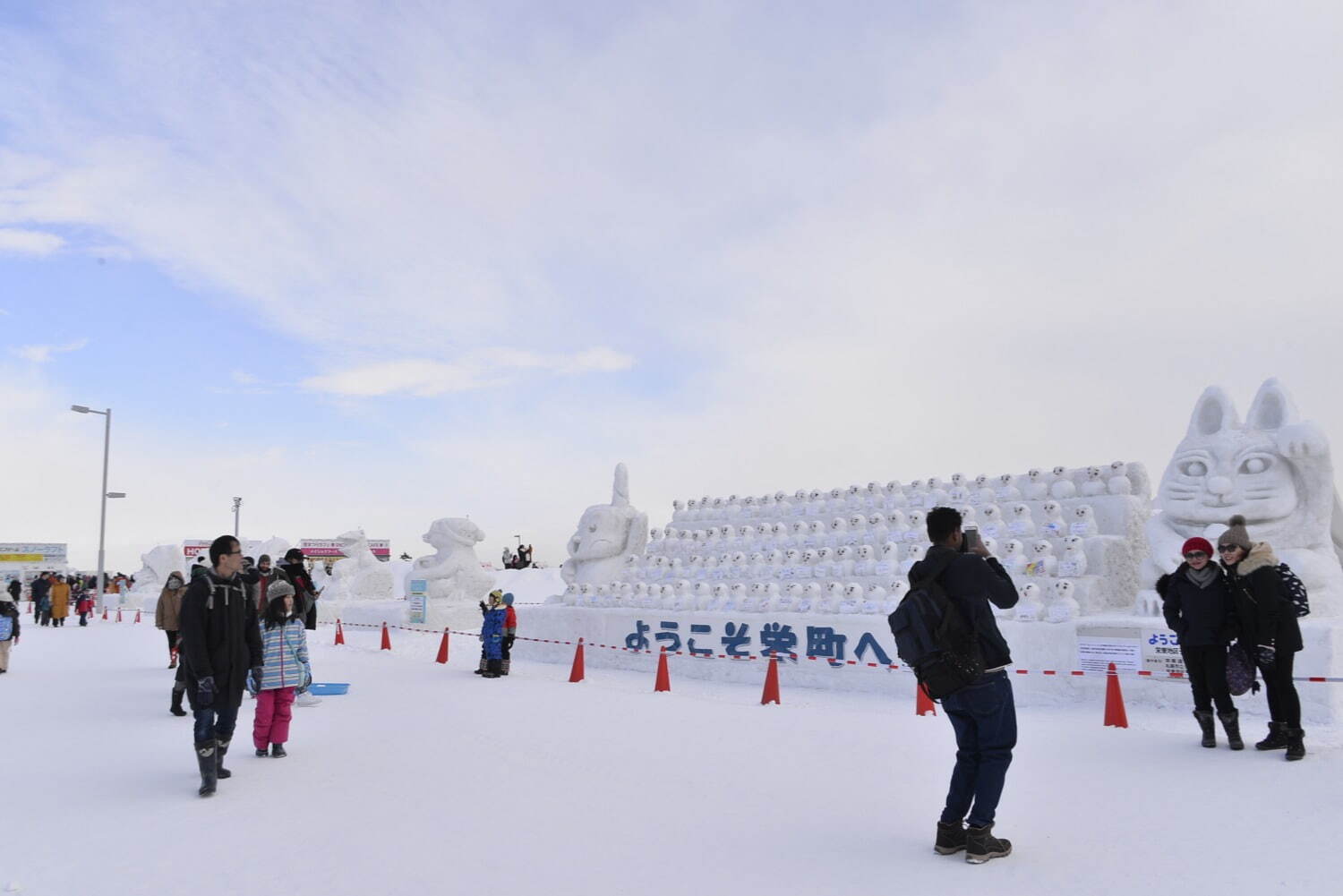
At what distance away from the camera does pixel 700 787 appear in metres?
5.70

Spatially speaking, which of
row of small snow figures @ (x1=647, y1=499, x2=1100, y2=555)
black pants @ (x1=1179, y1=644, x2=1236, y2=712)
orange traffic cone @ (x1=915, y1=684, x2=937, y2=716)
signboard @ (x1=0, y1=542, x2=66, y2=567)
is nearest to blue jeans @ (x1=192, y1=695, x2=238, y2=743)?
orange traffic cone @ (x1=915, y1=684, x2=937, y2=716)

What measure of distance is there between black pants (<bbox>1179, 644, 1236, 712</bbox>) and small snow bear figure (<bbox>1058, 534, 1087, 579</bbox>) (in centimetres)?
448

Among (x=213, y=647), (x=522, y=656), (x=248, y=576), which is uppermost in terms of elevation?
(x=248, y=576)

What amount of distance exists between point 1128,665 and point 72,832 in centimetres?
830

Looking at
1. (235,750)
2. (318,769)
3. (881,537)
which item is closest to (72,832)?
(318,769)

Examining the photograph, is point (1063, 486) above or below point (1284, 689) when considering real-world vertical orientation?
above

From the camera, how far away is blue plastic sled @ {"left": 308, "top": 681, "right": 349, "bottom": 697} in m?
10.1

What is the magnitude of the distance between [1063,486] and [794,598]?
357cm

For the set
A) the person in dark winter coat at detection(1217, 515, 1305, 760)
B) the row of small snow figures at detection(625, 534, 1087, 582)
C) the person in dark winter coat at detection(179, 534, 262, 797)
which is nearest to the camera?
the person in dark winter coat at detection(179, 534, 262, 797)

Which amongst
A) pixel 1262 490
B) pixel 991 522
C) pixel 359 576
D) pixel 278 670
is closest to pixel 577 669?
pixel 991 522

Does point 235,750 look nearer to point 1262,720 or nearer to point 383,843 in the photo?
point 383,843

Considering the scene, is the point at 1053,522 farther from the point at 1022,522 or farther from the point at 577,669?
the point at 577,669

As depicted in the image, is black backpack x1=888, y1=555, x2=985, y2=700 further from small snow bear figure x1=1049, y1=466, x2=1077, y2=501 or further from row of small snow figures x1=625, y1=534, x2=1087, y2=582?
small snow bear figure x1=1049, y1=466, x2=1077, y2=501

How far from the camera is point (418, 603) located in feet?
64.6
